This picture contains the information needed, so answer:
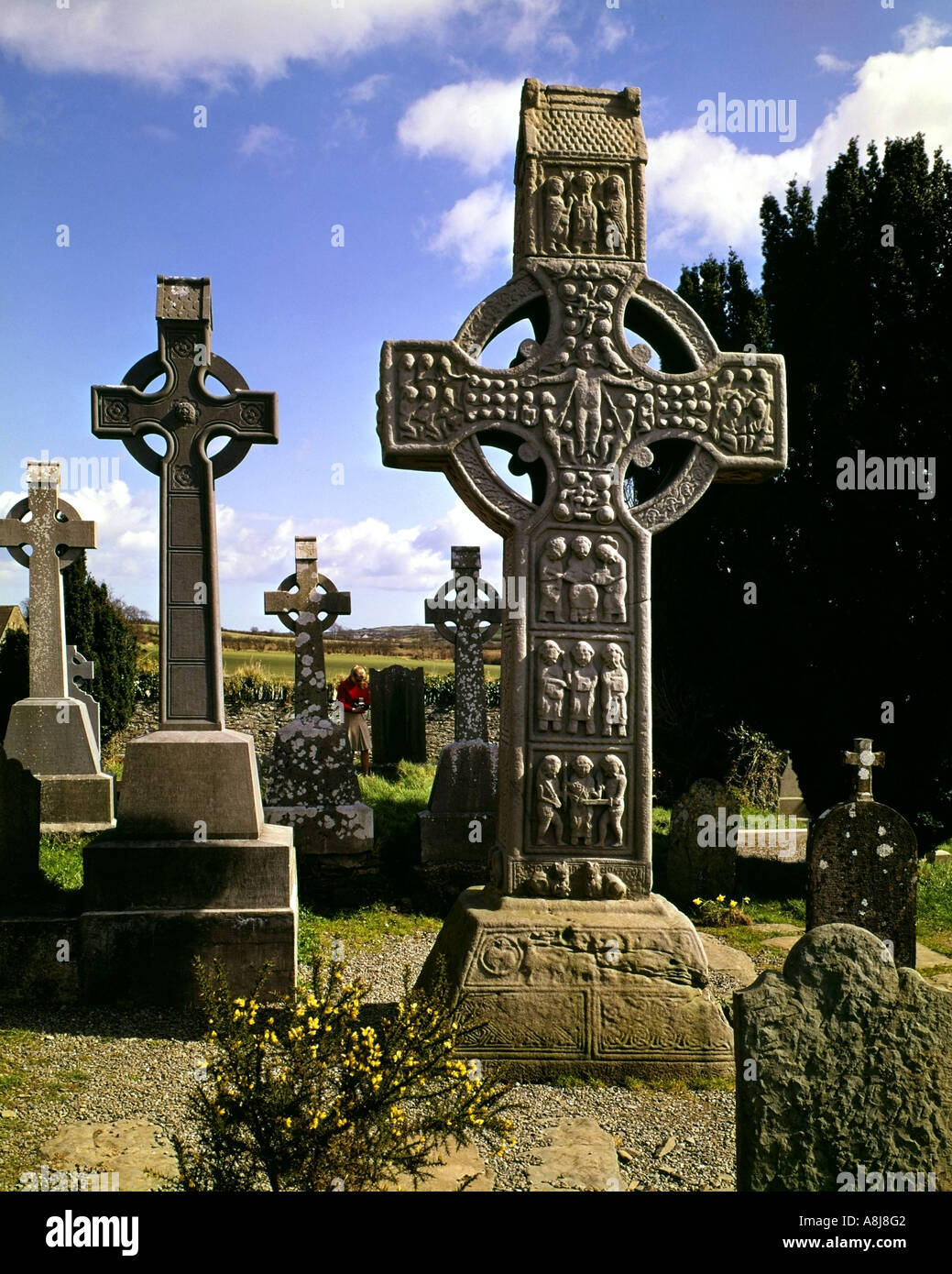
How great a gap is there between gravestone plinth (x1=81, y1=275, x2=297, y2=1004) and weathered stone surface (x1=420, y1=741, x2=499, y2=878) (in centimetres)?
334

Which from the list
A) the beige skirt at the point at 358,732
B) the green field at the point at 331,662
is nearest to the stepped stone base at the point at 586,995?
the beige skirt at the point at 358,732

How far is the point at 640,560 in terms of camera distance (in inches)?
187

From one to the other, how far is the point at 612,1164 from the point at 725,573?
7751 mm

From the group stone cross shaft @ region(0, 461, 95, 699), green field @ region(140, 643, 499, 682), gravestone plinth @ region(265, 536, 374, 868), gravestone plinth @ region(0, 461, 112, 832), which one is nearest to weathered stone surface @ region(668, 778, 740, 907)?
gravestone plinth @ region(265, 536, 374, 868)

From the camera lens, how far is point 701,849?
8.70 meters

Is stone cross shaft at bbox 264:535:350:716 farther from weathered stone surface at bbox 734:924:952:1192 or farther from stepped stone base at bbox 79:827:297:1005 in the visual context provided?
weathered stone surface at bbox 734:924:952:1192

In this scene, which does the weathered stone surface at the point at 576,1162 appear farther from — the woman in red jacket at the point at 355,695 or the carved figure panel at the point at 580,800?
the woman in red jacket at the point at 355,695

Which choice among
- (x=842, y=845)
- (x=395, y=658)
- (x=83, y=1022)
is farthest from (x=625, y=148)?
(x=395, y=658)

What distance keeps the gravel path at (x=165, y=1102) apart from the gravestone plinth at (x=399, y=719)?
9.55m

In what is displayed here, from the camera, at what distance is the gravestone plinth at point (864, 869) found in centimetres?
612

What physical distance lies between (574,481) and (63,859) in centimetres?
561

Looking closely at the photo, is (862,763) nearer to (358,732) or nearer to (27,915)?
(27,915)

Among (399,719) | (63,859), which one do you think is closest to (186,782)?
(63,859)
